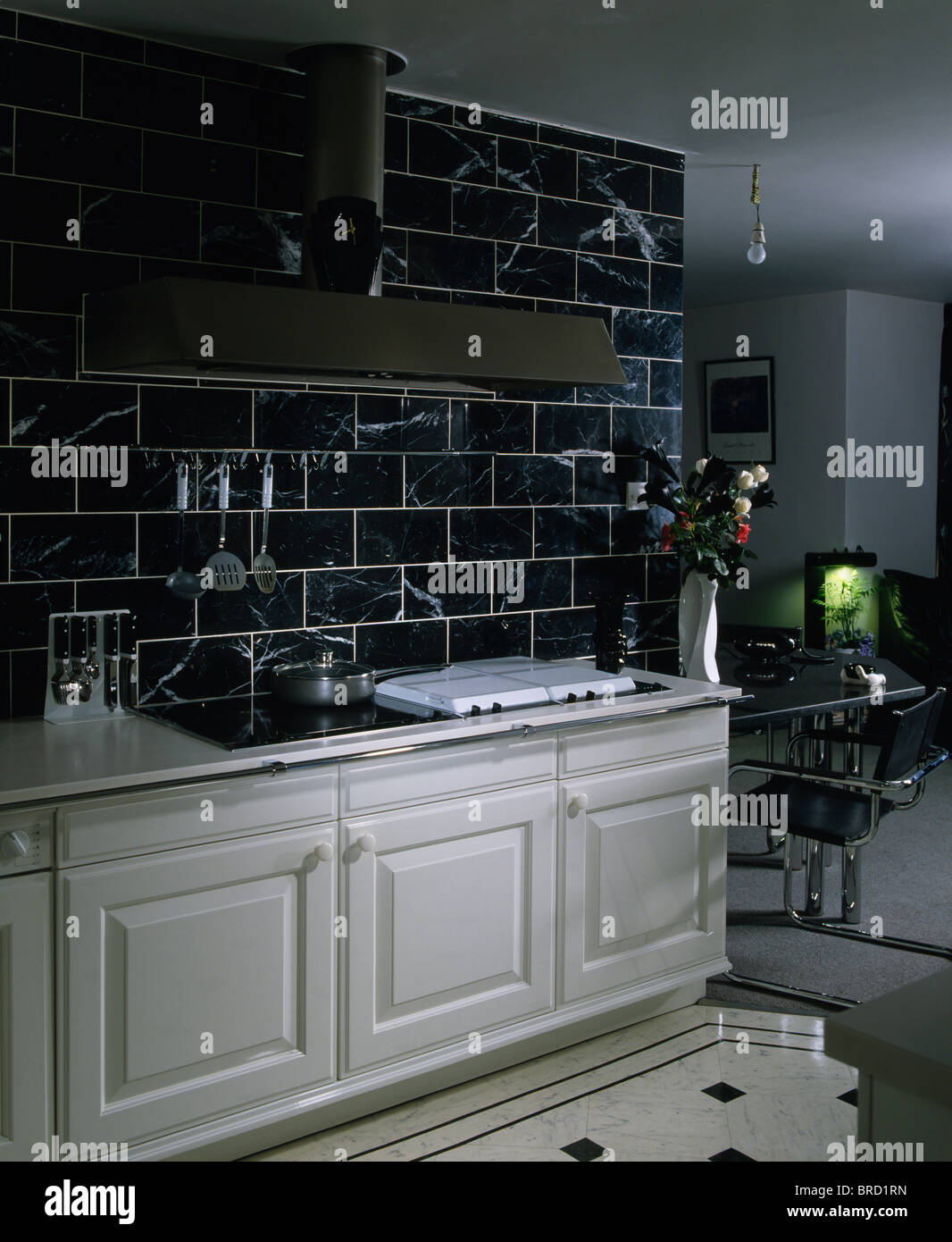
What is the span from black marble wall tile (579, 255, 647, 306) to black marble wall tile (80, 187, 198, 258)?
1223mm

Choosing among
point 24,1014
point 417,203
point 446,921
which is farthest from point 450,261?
point 24,1014

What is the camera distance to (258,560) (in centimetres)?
288

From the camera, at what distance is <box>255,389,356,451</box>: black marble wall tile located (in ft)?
9.46

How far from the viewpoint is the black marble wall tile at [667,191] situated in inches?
144

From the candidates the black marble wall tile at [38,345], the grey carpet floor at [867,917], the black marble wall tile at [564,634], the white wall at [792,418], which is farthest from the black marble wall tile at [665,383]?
the white wall at [792,418]

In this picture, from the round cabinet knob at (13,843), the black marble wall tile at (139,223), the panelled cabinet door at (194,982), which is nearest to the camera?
the round cabinet knob at (13,843)

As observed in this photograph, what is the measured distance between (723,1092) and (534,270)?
7.33ft

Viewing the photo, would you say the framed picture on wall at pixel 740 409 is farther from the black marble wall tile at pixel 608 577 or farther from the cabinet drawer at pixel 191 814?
the cabinet drawer at pixel 191 814

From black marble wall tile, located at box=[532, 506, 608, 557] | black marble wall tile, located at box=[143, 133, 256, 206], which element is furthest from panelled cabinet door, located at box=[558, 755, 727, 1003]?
black marble wall tile, located at box=[143, 133, 256, 206]

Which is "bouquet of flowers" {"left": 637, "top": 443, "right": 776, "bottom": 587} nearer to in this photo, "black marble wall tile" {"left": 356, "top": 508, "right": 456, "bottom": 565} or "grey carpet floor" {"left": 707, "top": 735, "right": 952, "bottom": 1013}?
"black marble wall tile" {"left": 356, "top": 508, "right": 456, "bottom": 565}

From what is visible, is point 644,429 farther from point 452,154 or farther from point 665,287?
point 452,154

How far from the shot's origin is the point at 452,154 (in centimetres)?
319

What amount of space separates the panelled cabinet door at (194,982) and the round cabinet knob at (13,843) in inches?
4.0
